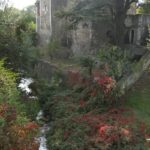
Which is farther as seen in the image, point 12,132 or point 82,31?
point 82,31

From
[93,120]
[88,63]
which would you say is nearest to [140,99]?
[88,63]

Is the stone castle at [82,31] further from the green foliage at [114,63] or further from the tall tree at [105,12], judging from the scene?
the green foliage at [114,63]

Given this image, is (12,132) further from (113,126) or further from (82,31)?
(82,31)

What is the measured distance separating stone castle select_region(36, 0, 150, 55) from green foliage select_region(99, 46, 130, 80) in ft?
33.8

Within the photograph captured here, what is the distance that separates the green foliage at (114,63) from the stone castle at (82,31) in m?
10.3

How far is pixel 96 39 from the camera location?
37500 mm

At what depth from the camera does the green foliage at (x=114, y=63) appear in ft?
73.5

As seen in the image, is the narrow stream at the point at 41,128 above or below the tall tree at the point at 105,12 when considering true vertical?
below

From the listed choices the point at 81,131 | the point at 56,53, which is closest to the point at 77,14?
the point at 56,53

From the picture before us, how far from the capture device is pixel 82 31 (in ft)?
127

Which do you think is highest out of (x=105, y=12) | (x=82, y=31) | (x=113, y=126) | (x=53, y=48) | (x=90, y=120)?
(x=105, y=12)

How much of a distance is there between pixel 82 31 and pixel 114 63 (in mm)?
16271

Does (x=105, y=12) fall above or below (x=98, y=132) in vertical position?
above

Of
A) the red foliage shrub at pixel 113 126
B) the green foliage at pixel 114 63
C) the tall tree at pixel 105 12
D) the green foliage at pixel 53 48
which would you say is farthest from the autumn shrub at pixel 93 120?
the green foliage at pixel 53 48
